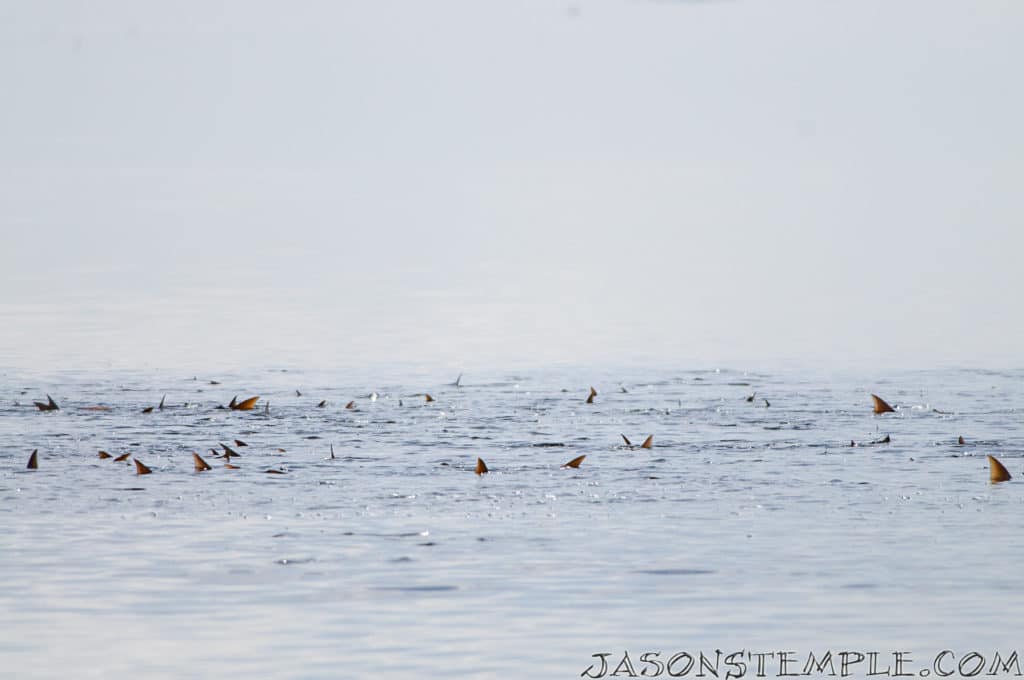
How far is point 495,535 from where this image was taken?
13062 mm

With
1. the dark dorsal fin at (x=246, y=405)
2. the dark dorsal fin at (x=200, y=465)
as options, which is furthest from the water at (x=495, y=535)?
the dark dorsal fin at (x=246, y=405)

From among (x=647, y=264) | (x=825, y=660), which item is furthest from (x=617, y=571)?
(x=647, y=264)

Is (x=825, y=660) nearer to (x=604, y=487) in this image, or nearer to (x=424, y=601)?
(x=424, y=601)

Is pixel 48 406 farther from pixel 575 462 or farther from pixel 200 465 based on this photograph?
pixel 575 462

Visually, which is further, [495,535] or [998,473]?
[998,473]

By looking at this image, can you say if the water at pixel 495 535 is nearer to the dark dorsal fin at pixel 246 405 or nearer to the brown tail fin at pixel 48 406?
the brown tail fin at pixel 48 406

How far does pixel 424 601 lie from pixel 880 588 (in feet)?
8.63

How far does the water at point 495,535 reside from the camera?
1062 centimetres

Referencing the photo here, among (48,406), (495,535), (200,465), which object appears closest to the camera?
(495,535)

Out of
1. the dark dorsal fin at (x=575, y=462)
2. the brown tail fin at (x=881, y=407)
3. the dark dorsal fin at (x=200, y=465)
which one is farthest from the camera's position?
the brown tail fin at (x=881, y=407)

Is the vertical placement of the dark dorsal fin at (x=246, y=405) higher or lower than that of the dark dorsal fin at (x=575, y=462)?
higher

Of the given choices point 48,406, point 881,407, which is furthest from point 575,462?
point 48,406

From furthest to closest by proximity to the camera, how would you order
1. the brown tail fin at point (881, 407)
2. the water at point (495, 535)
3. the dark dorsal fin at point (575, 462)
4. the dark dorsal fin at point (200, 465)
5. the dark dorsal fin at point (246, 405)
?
the dark dorsal fin at point (246, 405) < the brown tail fin at point (881, 407) < the dark dorsal fin at point (575, 462) < the dark dorsal fin at point (200, 465) < the water at point (495, 535)

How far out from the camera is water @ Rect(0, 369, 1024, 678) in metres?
10.6
